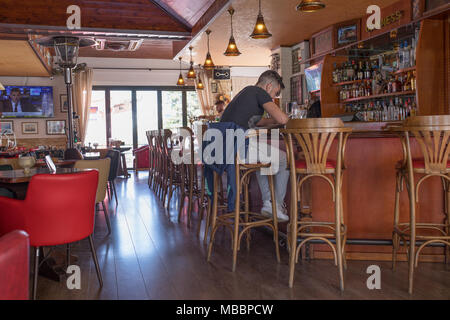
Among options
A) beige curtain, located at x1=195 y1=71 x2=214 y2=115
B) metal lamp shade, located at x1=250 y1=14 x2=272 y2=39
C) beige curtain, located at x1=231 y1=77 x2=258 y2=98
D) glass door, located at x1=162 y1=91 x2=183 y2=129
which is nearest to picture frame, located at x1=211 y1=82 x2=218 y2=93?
beige curtain, located at x1=195 y1=71 x2=214 y2=115

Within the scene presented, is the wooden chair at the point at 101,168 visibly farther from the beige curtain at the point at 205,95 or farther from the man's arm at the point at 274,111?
the beige curtain at the point at 205,95

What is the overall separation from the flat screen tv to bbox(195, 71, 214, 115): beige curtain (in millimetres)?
4310

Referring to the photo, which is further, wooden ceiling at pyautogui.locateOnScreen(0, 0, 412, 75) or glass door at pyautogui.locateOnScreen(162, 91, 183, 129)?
glass door at pyautogui.locateOnScreen(162, 91, 183, 129)

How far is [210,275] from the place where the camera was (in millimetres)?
3250

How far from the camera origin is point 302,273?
3287 mm

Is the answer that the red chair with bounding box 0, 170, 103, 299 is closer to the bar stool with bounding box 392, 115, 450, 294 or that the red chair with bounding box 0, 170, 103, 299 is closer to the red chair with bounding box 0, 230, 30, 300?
the red chair with bounding box 0, 230, 30, 300

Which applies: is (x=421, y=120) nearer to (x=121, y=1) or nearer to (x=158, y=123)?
(x=121, y=1)

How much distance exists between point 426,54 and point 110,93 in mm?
9185

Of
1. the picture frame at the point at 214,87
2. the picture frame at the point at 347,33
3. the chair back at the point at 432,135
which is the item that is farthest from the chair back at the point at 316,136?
the picture frame at the point at 214,87

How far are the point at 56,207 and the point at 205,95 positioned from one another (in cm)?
1060

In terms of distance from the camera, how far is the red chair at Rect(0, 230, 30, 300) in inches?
52.7

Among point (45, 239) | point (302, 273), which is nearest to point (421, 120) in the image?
point (302, 273)

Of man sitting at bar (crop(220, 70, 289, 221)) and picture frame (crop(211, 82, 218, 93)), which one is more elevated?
picture frame (crop(211, 82, 218, 93))

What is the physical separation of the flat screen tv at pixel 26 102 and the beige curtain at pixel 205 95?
14.1ft
